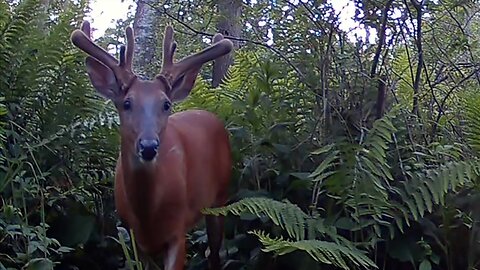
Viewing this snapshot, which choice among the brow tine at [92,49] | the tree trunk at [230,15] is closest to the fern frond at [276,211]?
the brow tine at [92,49]

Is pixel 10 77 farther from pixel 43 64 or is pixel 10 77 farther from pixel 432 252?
pixel 432 252

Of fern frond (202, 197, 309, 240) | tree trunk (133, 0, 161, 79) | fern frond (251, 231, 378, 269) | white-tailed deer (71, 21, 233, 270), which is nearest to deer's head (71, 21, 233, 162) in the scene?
white-tailed deer (71, 21, 233, 270)

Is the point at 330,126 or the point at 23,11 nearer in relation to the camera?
the point at 330,126

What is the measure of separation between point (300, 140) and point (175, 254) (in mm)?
984

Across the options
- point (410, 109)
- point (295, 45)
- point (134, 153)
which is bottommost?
point (134, 153)

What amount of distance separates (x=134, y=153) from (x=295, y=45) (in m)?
1.22

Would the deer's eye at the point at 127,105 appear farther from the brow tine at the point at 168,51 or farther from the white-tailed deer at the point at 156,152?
the brow tine at the point at 168,51

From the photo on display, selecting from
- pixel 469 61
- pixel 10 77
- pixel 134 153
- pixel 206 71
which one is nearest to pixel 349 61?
pixel 469 61

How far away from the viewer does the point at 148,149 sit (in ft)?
10.6

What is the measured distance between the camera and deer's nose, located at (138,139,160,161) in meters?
3.23

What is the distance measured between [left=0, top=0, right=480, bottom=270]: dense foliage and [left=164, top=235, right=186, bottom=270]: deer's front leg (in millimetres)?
178

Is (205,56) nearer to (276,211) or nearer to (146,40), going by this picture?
(276,211)

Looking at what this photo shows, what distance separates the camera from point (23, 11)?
4.50 m

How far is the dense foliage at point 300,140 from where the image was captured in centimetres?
356
